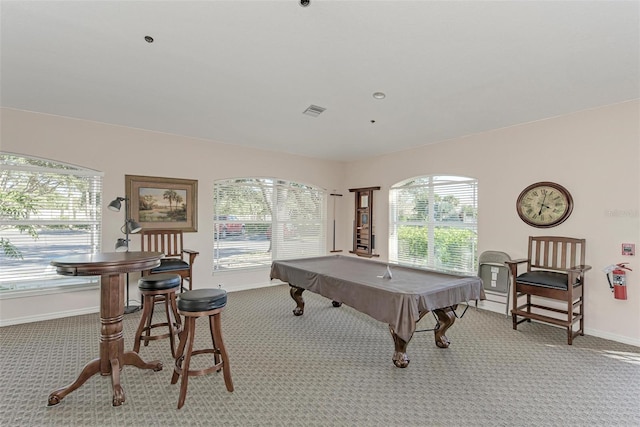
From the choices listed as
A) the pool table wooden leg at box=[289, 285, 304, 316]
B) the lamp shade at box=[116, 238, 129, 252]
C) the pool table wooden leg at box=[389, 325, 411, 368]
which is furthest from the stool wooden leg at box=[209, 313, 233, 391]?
the lamp shade at box=[116, 238, 129, 252]

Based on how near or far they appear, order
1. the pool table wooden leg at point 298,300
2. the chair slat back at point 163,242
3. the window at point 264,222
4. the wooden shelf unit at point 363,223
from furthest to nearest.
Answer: the wooden shelf unit at point 363,223
the window at point 264,222
the chair slat back at point 163,242
the pool table wooden leg at point 298,300

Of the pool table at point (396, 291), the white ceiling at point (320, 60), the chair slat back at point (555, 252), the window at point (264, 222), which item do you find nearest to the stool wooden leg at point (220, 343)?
the pool table at point (396, 291)

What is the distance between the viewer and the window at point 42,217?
3.91 metres

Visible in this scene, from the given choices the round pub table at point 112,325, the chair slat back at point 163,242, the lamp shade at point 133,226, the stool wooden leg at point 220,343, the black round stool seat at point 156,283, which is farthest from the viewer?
the chair slat back at point 163,242

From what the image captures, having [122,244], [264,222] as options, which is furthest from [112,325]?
[264,222]

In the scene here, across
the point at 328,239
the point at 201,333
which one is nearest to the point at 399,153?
the point at 328,239

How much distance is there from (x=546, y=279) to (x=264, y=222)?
4440 millimetres

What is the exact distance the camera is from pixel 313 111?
4.09 m

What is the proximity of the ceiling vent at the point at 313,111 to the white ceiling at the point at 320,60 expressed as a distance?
0.38 ft

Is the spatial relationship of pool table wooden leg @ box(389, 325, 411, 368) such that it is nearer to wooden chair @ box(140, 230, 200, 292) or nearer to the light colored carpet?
the light colored carpet

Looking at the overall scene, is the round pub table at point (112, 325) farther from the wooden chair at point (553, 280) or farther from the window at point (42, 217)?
the wooden chair at point (553, 280)

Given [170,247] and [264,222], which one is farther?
[264,222]

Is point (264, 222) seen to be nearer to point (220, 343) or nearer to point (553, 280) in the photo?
point (220, 343)

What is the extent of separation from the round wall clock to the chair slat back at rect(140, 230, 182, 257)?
4.97 meters
